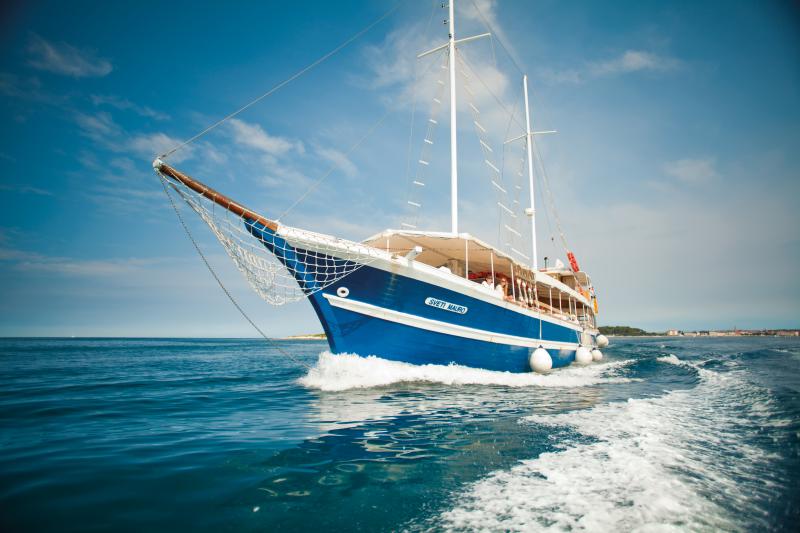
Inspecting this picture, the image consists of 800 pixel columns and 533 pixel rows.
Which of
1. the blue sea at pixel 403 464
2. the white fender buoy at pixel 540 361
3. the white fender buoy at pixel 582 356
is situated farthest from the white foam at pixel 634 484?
the white fender buoy at pixel 582 356

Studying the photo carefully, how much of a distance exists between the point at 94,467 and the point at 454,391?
7644mm

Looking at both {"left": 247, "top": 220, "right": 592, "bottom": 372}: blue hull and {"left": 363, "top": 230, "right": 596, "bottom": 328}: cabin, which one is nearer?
{"left": 247, "top": 220, "right": 592, "bottom": 372}: blue hull

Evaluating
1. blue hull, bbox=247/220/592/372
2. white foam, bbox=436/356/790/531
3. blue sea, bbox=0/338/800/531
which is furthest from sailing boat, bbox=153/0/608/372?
white foam, bbox=436/356/790/531

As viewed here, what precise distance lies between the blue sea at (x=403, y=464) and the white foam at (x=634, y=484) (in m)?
0.02

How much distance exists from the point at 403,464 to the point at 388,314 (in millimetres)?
6558

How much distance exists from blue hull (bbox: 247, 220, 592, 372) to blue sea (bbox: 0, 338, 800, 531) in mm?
2397

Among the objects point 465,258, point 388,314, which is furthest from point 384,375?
point 465,258

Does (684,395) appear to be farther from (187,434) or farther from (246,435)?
(187,434)

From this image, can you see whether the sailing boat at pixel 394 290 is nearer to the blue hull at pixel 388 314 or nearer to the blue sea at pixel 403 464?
the blue hull at pixel 388 314

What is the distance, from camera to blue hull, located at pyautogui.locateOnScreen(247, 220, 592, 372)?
1046 centimetres

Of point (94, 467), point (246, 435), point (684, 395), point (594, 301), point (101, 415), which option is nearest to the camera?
point (94, 467)

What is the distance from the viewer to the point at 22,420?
6547mm

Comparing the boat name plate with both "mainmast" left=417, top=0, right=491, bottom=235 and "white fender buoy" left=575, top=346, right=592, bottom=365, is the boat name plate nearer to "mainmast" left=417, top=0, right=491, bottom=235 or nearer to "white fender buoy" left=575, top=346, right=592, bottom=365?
"mainmast" left=417, top=0, right=491, bottom=235

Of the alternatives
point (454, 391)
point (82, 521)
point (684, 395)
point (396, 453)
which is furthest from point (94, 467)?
point (684, 395)
